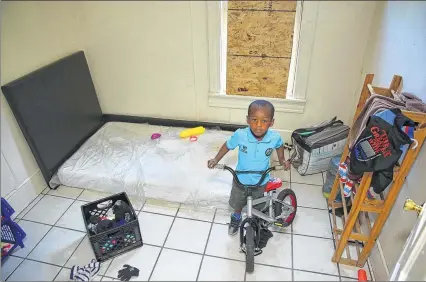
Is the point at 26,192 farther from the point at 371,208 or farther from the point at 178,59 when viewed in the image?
the point at 371,208

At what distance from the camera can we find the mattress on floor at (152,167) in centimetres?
202

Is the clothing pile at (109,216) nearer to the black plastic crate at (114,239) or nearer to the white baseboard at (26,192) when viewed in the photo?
the black plastic crate at (114,239)

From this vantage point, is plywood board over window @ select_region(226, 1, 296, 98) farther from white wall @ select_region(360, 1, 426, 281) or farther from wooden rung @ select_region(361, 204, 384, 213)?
wooden rung @ select_region(361, 204, 384, 213)

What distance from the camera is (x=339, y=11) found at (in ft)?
6.49

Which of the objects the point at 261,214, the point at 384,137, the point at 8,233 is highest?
the point at 384,137

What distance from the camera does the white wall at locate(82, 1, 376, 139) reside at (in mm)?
2090

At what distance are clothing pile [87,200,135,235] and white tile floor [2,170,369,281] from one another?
0.18 metres

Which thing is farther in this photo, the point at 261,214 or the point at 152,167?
the point at 152,167

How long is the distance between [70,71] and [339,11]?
2.17 metres

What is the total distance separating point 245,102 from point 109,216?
1465 millimetres

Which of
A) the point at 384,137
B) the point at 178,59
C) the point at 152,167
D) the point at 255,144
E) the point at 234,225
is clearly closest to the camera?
the point at 384,137

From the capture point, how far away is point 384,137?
1.16 m

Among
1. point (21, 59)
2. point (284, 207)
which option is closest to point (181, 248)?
point (284, 207)

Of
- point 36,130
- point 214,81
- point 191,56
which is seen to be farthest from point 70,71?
point 214,81
